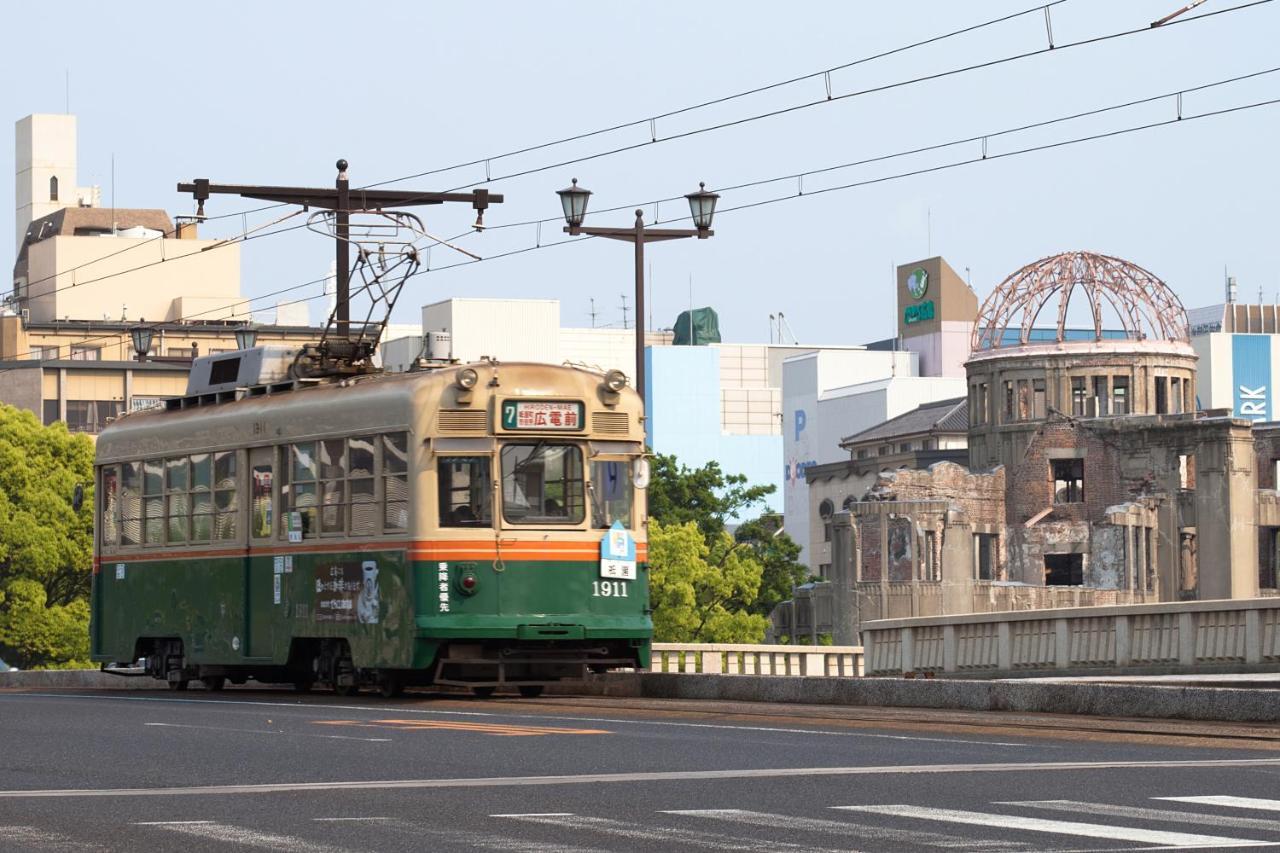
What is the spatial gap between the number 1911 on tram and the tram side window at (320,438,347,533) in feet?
0.07

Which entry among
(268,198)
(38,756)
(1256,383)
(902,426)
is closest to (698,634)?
(268,198)

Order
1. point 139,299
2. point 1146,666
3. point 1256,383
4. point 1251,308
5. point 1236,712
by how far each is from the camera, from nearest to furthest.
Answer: point 1236,712 < point 1146,666 < point 139,299 < point 1256,383 < point 1251,308

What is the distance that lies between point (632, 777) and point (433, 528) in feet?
36.6

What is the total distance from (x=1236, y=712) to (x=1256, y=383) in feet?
485

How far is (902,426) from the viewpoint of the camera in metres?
141

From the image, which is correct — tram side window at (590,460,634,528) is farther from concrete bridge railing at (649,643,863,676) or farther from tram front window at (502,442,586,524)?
concrete bridge railing at (649,643,863,676)

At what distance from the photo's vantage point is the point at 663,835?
37.1 ft

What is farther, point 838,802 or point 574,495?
point 574,495

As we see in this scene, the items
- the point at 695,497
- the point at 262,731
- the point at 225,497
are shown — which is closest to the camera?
the point at 262,731

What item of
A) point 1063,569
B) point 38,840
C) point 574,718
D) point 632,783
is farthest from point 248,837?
point 1063,569

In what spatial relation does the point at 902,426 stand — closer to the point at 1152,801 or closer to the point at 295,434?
the point at 295,434

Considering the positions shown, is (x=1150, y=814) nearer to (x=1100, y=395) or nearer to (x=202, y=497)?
(x=202, y=497)

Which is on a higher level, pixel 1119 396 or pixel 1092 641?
pixel 1119 396

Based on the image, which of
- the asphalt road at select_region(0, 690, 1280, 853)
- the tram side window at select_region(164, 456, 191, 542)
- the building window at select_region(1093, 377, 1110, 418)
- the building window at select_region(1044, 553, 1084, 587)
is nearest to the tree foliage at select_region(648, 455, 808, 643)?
the building window at select_region(1044, 553, 1084, 587)
